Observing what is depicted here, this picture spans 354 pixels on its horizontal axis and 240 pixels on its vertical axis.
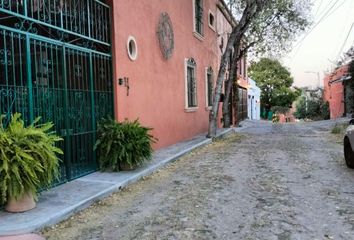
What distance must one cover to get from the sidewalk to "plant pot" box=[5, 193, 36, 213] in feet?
0.25

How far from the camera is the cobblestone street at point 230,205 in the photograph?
180 inches

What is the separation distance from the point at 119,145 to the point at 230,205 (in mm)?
2861

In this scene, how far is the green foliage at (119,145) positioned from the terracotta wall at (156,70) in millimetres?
785

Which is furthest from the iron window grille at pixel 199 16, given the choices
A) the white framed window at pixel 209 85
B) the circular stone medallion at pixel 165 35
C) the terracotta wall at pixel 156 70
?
the circular stone medallion at pixel 165 35

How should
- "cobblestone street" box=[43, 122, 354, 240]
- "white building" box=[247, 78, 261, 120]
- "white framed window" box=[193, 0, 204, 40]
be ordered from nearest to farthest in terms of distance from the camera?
"cobblestone street" box=[43, 122, 354, 240], "white framed window" box=[193, 0, 204, 40], "white building" box=[247, 78, 261, 120]

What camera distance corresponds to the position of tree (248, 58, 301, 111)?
49.5 meters

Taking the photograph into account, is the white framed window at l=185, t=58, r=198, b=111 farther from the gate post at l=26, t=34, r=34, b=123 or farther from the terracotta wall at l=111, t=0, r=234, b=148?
the gate post at l=26, t=34, r=34, b=123

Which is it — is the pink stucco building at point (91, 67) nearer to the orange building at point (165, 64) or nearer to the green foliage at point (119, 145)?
the orange building at point (165, 64)

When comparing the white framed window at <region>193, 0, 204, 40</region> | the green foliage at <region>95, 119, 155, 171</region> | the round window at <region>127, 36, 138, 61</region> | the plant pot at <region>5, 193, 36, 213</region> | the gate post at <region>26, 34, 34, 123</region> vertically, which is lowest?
the plant pot at <region>5, 193, 36, 213</region>

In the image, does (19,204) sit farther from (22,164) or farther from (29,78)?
(29,78)

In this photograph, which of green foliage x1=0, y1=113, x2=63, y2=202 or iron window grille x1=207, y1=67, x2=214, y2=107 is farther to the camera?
iron window grille x1=207, y1=67, x2=214, y2=107

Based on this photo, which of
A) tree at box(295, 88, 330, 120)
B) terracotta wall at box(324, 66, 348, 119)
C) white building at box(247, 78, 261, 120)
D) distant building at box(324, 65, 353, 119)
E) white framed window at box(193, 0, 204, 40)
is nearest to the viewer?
white framed window at box(193, 0, 204, 40)

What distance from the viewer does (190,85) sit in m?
15.0

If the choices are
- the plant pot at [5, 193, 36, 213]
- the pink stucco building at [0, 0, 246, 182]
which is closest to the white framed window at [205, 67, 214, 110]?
the pink stucco building at [0, 0, 246, 182]
